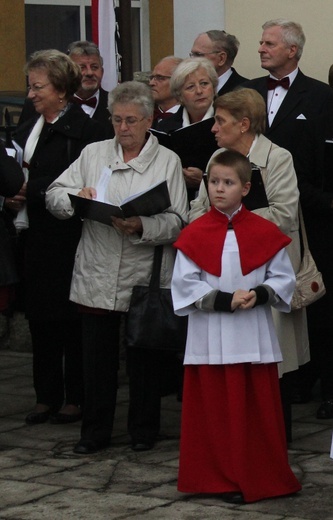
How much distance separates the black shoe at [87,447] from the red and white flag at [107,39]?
343 centimetres

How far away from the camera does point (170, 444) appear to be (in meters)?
7.96

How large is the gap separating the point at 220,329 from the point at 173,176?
127cm

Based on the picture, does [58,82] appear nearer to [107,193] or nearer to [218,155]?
[107,193]

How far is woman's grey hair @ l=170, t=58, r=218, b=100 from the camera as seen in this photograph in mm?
8453

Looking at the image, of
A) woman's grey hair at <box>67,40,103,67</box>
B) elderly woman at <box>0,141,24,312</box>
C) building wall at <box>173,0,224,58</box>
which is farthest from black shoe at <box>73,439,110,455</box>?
building wall at <box>173,0,224,58</box>

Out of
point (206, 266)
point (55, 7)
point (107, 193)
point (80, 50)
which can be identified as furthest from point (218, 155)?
point (55, 7)

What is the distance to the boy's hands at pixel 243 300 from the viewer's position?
22.1 feet

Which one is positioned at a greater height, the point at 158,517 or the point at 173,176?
the point at 173,176

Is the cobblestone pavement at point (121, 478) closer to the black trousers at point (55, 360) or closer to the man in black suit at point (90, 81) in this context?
the black trousers at point (55, 360)

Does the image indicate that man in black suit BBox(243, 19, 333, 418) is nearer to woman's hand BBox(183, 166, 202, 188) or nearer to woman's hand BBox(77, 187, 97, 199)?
woman's hand BBox(183, 166, 202, 188)

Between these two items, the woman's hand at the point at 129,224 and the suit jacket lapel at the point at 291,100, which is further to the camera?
the suit jacket lapel at the point at 291,100

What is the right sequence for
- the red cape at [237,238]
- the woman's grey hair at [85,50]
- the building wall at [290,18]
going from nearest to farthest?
the red cape at [237,238] → the woman's grey hair at [85,50] → the building wall at [290,18]

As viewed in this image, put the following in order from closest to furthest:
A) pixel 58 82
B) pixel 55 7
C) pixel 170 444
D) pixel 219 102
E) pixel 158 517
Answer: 1. pixel 158 517
2. pixel 219 102
3. pixel 170 444
4. pixel 58 82
5. pixel 55 7

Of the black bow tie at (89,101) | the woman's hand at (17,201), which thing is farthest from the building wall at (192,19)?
the woman's hand at (17,201)
